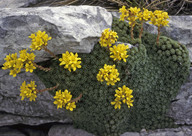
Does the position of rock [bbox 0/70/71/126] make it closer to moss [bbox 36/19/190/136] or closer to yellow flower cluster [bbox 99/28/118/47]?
moss [bbox 36/19/190/136]

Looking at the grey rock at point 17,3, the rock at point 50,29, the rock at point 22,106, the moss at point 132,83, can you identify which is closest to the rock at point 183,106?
the moss at point 132,83

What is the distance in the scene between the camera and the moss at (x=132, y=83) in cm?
278

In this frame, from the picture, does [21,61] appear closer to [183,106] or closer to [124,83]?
[124,83]

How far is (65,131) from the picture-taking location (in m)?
3.39

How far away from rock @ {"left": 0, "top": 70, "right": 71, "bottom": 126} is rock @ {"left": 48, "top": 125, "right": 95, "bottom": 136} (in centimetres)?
16

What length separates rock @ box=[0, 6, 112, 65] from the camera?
252 cm

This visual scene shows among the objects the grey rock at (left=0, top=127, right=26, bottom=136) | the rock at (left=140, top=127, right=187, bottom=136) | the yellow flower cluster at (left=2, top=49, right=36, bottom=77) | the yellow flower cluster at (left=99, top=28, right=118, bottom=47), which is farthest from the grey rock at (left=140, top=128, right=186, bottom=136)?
the grey rock at (left=0, top=127, right=26, bottom=136)

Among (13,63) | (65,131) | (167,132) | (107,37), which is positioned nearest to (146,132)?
(167,132)

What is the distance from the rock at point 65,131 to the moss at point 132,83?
0.34 feet

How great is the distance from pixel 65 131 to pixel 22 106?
0.90 m

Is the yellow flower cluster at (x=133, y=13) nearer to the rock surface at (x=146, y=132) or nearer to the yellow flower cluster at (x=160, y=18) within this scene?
the yellow flower cluster at (x=160, y=18)

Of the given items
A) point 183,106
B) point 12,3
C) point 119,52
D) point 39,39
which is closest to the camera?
point 39,39

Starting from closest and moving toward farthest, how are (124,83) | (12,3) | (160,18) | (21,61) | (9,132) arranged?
(21,61), (160,18), (124,83), (9,132), (12,3)

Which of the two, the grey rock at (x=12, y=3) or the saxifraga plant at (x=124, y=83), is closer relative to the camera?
the saxifraga plant at (x=124, y=83)
